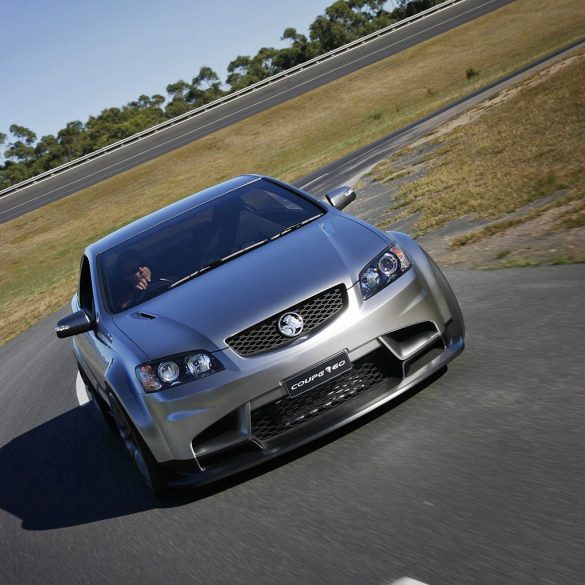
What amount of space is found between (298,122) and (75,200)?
12.0 metres

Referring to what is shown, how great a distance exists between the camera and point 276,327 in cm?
473

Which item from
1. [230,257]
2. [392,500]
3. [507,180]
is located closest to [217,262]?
[230,257]

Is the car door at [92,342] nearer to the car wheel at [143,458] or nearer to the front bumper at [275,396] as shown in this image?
the car wheel at [143,458]

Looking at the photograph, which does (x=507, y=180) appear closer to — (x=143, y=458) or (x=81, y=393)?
(x=81, y=393)

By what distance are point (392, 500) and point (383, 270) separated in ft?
4.75

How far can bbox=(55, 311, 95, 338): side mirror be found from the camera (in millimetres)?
6117

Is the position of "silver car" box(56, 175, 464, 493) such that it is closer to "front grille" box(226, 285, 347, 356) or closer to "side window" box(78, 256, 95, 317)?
"front grille" box(226, 285, 347, 356)

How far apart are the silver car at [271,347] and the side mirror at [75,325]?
0.31 m

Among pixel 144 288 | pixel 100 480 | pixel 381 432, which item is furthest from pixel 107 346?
pixel 381 432

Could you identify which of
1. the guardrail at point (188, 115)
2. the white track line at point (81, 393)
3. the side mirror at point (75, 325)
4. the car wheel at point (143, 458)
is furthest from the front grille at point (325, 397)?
the guardrail at point (188, 115)

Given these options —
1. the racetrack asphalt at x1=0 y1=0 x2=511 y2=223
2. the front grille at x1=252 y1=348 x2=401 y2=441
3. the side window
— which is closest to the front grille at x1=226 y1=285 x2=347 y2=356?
the front grille at x1=252 y1=348 x2=401 y2=441

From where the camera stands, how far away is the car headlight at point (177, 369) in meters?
4.72

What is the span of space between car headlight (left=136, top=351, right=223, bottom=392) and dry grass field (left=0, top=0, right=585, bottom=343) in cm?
2472

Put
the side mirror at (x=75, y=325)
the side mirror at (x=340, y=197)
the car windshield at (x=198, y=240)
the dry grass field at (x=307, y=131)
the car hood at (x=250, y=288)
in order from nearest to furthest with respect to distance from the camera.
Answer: the car hood at (x=250, y=288)
the car windshield at (x=198, y=240)
the side mirror at (x=75, y=325)
the side mirror at (x=340, y=197)
the dry grass field at (x=307, y=131)
